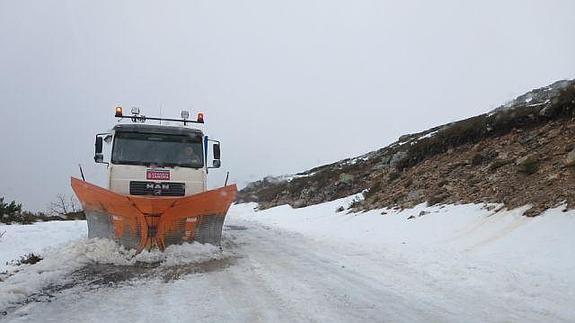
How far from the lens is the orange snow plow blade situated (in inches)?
326

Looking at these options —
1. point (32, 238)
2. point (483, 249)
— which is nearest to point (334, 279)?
point (483, 249)

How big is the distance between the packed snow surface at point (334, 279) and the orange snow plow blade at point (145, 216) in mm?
235

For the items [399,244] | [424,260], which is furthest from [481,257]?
[399,244]

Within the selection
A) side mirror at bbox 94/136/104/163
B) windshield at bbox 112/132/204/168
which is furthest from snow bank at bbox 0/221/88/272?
windshield at bbox 112/132/204/168

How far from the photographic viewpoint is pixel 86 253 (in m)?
8.38

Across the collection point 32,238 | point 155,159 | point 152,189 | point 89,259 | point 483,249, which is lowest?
point 483,249

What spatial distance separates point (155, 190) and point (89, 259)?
218 centimetres

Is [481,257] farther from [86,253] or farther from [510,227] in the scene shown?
[86,253]

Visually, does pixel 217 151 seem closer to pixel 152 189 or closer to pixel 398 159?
pixel 152 189

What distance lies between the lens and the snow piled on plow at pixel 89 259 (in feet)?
22.2

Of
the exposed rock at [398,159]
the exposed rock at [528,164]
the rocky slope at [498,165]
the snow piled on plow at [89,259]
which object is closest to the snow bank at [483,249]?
the rocky slope at [498,165]

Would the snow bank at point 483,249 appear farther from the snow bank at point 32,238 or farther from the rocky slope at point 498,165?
the snow bank at point 32,238

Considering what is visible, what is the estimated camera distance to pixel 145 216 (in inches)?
328

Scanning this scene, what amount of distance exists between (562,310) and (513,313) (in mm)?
584
